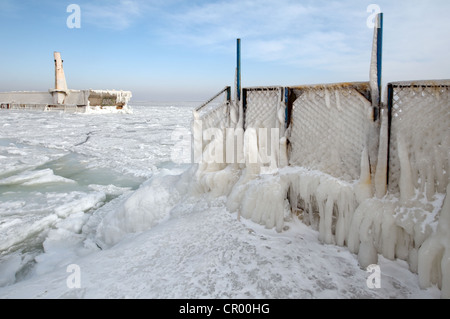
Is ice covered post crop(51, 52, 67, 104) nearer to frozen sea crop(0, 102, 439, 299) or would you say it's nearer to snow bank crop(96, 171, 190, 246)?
frozen sea crop(0, 102, 439, 299)

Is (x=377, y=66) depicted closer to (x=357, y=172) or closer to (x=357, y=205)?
(x=357, y=172)

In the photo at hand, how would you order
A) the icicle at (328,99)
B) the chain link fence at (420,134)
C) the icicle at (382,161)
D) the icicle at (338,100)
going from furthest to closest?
the icicle at (328,99)
the icicle at (338,100)
the icicle at (382,161)
the chain link fence at (420,134)

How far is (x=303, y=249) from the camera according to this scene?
338cm

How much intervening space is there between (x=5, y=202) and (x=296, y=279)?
7545 mm

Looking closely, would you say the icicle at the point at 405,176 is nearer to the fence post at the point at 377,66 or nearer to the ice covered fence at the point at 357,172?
the ice covered fence at the point at 357,172

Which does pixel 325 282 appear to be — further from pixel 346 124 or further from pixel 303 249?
Answer: pixel 346 124

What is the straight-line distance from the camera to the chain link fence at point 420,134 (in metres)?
2.85

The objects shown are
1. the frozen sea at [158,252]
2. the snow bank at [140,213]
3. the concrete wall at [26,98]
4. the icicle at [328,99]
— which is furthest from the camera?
the concrete wall at [26,98]

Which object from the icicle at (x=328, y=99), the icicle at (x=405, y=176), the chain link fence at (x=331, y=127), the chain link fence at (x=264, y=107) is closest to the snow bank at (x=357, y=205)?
the icicle at (x=405, y=176)

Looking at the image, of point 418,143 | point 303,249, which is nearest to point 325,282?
point 303,249
